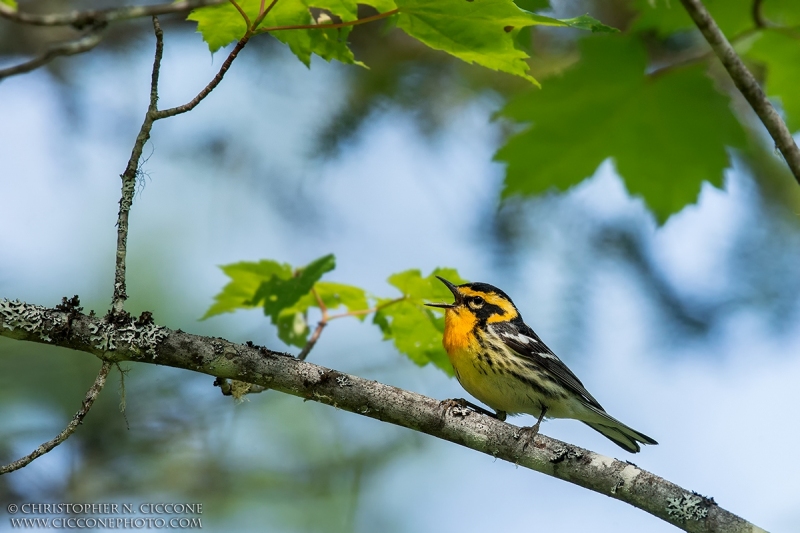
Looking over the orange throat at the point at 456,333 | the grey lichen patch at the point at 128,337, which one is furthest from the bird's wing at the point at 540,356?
the grey lichen patch at the point at 128,337

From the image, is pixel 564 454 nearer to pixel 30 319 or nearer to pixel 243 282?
pixel 243 282

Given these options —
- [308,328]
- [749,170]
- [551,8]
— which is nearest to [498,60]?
[551,8]

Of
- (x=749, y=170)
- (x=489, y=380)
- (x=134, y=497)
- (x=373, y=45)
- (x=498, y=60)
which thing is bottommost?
(x=134, y=497)

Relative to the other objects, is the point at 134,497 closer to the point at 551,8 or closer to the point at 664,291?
the point at 551,8

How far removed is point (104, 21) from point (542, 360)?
355 centimetres

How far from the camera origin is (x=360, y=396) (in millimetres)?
3041

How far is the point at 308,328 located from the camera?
4301 mm

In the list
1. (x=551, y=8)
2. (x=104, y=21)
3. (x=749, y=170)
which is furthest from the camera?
(x=749, y=170)

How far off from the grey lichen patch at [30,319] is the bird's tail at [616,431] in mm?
3156

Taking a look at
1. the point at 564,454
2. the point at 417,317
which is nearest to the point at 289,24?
the point at 417,317

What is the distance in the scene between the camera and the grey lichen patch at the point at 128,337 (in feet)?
9.19

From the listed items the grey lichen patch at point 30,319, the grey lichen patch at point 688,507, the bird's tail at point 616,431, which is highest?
the grey lichen patch at point 30,319

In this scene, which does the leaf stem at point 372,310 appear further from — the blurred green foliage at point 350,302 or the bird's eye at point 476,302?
the bird's eye at point 476,302

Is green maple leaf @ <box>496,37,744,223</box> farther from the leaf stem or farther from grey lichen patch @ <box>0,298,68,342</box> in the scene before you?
grey lichen patch @ <box>0,298,68,342</box>
